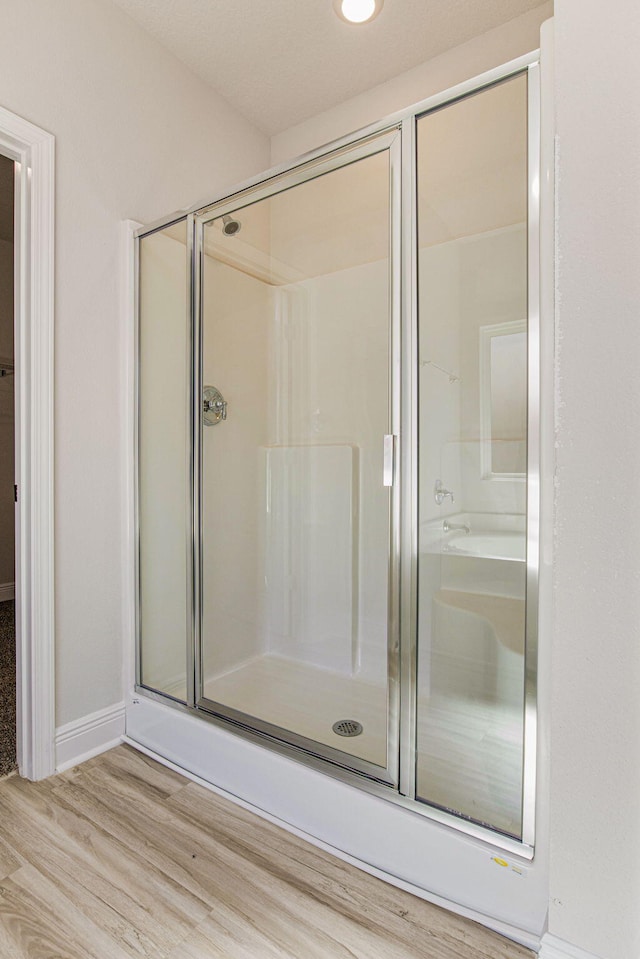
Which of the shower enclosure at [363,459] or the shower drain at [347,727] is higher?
the shower enclosure at [363,459]

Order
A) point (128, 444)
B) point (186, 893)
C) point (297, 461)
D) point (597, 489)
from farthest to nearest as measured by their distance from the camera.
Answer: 1. point (297, 461)
2. point (128, 444)
3. point (186, 893)
4. point (597, 489)

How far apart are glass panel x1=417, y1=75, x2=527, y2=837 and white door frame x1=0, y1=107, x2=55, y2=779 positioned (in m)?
1.21

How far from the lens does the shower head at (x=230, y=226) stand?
6.24ft

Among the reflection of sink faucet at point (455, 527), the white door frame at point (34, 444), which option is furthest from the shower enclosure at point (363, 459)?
the white door frame at point (34, 444)

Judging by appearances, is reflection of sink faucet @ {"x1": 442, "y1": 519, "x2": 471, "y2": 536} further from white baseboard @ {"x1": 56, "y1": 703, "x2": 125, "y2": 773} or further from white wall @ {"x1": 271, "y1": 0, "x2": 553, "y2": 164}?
white wall @ {"x1": 271, "y1": 0, "x2": 553, "y2": 164}

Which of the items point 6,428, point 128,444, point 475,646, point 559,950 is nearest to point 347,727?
point 475,646

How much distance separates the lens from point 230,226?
76.0 inches

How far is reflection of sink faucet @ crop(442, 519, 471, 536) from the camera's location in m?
1.42

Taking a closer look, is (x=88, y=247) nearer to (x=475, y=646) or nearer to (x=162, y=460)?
(x=162, y=460)

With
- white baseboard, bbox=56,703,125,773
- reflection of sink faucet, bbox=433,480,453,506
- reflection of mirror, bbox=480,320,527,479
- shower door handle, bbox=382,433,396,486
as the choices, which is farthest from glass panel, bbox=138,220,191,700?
reflection of mirror, bbox=480,320,527,479

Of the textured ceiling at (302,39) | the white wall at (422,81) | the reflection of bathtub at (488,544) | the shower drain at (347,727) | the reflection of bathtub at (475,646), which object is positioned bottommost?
the shower drain at (347,727)

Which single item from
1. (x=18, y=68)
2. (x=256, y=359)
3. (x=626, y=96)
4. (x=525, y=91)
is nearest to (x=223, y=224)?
(x=256, y=359)

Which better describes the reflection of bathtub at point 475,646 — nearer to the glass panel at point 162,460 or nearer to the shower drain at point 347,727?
the shower drain at point 347,727

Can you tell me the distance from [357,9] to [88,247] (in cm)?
133
